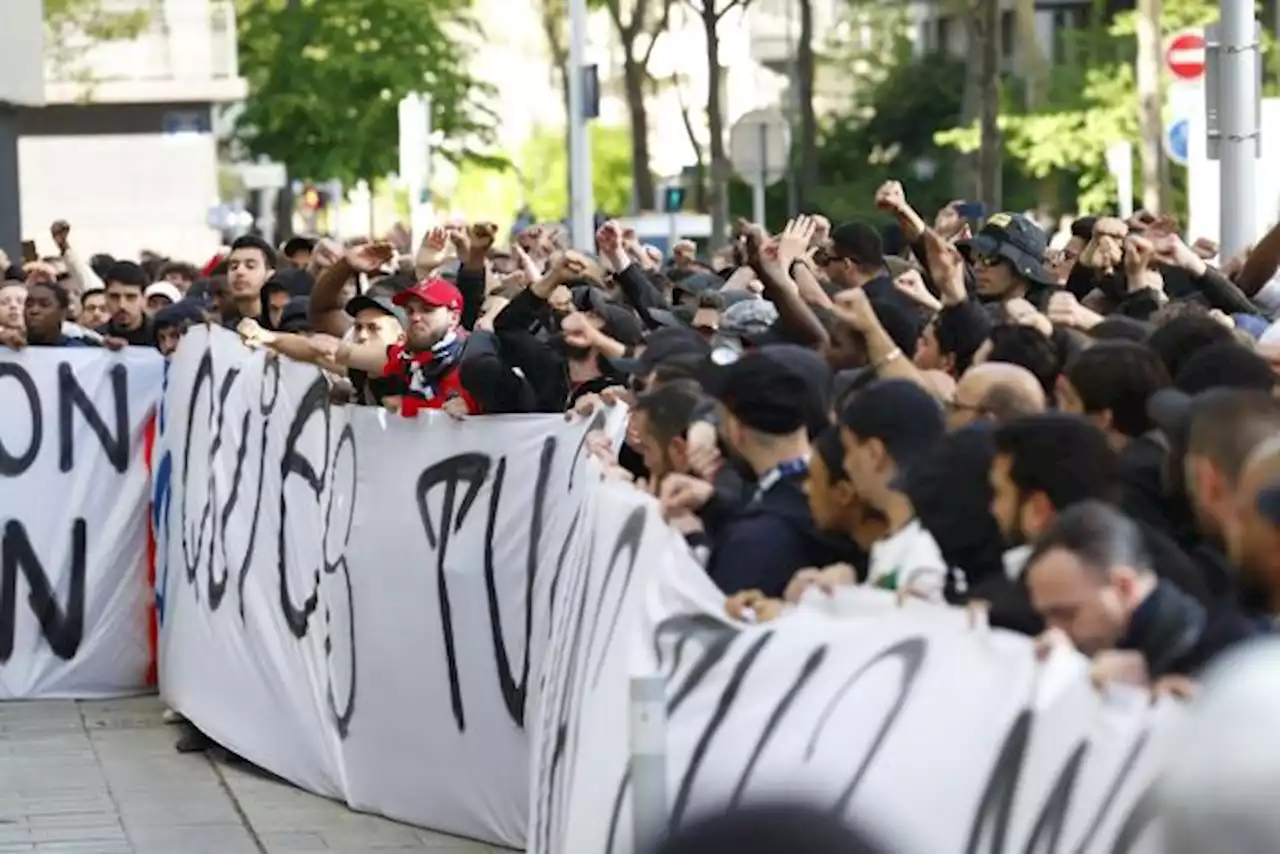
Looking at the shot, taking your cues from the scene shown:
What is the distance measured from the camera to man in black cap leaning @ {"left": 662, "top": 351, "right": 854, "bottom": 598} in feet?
20.7

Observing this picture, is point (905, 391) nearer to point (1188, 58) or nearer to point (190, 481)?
point (190, 481)

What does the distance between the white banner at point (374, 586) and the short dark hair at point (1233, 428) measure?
2697 mm

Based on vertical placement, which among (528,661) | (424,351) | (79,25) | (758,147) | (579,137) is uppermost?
(79,25)

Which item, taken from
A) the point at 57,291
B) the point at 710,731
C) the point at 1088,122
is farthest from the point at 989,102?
the point at 710,731

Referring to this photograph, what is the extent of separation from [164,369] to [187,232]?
50.6m

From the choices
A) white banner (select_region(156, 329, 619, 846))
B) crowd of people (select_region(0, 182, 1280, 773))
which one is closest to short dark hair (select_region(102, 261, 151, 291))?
crowd of people (select_region(0, 182, 1280, 773))

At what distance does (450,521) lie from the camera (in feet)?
31.1

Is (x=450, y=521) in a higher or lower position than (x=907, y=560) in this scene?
lower

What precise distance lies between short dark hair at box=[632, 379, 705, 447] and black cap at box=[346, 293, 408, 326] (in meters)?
3.26

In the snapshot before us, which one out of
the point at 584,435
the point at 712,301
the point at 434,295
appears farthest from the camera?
the point at 712,301

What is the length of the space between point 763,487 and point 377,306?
13.8 ft

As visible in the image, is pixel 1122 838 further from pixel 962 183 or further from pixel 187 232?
pixel 187 232

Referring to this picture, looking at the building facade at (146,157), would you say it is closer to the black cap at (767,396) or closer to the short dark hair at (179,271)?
the short dark hair at (179,271)

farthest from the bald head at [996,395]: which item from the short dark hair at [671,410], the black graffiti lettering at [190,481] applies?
the black graffiti lettering at [190,481]
